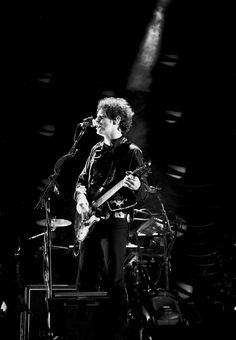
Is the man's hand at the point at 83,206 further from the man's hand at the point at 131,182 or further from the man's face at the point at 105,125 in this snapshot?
the man's face at the point at 105,125

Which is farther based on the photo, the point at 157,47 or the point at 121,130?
the point at 157,47

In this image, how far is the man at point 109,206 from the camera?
338 cm

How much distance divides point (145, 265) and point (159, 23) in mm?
3524

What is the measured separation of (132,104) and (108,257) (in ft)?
11.4

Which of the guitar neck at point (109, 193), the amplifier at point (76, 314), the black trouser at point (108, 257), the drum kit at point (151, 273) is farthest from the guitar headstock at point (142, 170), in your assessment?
the drum kit at point (151, 273)

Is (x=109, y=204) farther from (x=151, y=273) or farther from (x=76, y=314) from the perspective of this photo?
(x=151, y=273)

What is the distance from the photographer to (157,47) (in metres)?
6.62

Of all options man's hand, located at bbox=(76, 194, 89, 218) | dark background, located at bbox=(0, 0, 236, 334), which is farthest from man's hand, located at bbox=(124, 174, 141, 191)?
dark background, located at bbox=(0, 0, 236, 334)

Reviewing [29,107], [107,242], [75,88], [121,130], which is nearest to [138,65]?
[75,88]

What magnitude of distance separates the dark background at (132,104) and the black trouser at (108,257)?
2.17 meters

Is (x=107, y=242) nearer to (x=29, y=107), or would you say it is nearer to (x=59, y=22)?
(x=29, y=107)

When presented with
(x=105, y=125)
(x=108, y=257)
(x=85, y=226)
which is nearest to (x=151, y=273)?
(x=85, y=226)

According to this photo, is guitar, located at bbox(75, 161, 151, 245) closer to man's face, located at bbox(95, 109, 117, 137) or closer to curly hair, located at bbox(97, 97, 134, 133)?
man's face, located at bbox(95, 109, 117, 137)

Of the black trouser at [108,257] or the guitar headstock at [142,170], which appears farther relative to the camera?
the guitar headstock at [142,170]
